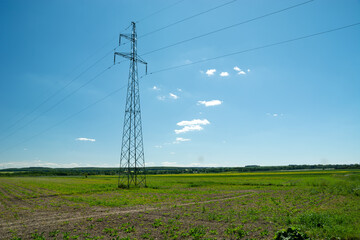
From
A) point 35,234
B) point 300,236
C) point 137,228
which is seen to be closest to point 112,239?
point 137,228

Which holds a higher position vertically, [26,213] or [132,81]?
[132,81]

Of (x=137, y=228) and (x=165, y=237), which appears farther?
(x=137, y=228)

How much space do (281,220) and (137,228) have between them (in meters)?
10.9

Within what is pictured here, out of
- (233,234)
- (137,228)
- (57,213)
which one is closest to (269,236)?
(233,234)

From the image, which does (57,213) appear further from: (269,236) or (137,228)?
(269,236)

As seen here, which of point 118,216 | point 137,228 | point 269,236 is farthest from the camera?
point 118,216

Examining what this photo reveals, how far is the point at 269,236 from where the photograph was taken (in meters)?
13.3

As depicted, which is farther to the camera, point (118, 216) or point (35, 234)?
point (118, 216)

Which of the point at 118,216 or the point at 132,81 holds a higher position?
the point at 132,81

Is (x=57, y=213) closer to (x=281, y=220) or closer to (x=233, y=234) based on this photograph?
(x=233, y=234)

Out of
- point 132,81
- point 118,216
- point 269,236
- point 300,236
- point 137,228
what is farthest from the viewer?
point 132,81

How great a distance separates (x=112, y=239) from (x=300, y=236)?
10.5 m

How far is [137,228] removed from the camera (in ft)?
52.2

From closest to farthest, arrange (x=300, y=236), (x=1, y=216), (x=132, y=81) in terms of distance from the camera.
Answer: (x=300, y=236), (x=1, y=216), (x=132, y=81)
